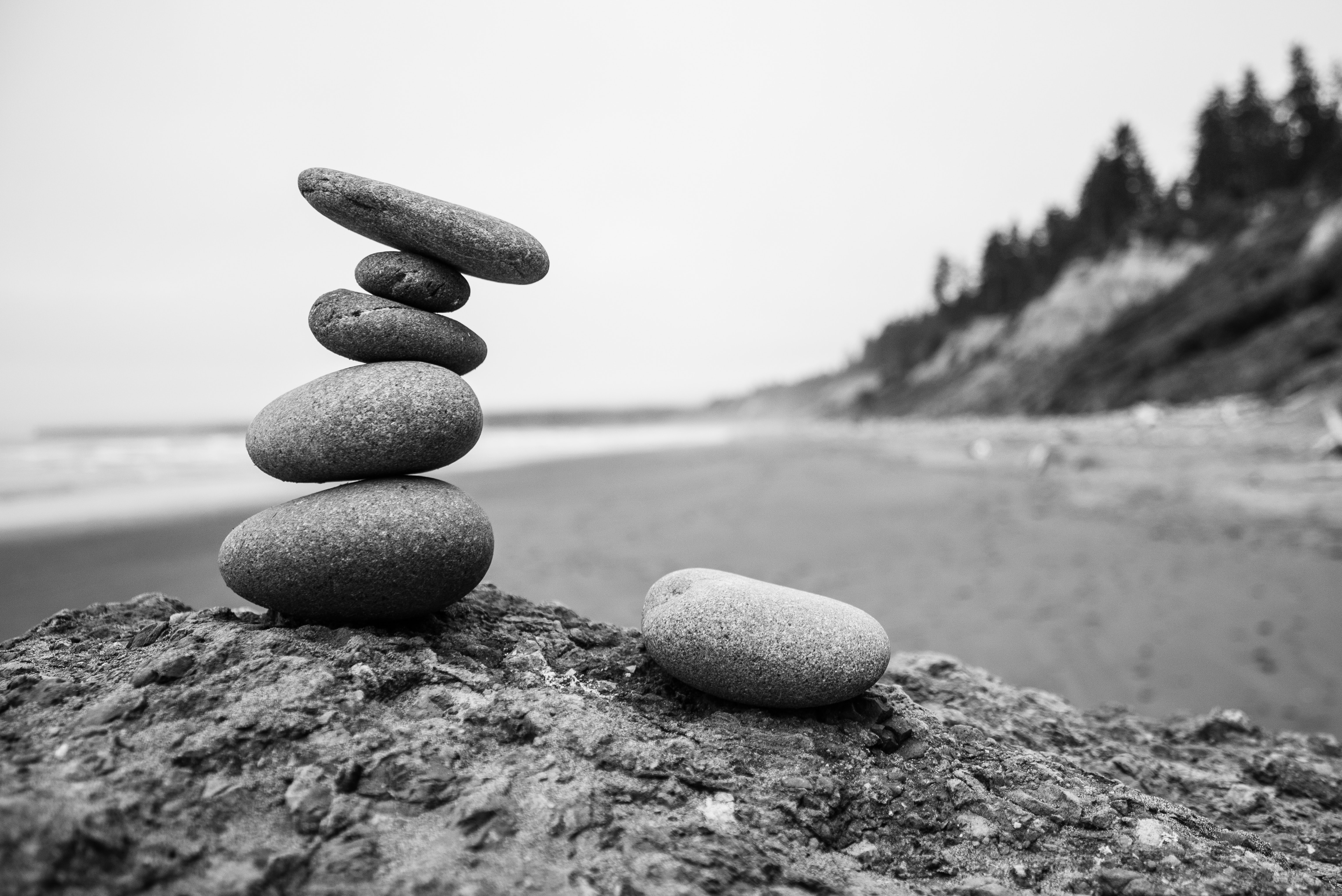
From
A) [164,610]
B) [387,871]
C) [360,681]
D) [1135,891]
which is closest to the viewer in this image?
[387,871]

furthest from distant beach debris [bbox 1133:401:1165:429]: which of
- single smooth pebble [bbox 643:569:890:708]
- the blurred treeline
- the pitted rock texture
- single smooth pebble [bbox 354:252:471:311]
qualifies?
single smooth pebble [bbox 354:252:471:311]

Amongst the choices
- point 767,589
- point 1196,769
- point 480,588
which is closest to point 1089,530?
point 1196,769

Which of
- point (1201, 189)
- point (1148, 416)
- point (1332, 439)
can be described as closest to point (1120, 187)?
point (1201, 189)

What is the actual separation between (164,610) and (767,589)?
366 cm

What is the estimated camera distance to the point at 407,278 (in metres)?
3.78

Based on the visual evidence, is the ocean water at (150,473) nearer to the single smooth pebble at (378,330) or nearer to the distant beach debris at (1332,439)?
the single smooth pebble at (378,330)

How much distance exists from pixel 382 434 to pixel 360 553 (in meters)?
0.64

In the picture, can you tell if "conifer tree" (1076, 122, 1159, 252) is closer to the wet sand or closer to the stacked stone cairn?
the wet sand

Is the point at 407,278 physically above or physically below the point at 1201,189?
below

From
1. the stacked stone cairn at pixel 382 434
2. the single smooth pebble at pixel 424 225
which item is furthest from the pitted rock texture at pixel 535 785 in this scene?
the single smooth pebble at pixel 424 225

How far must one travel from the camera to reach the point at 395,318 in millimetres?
3713

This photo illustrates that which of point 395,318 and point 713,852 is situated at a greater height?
point 395,318

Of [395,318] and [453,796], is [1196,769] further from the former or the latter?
[395,318]

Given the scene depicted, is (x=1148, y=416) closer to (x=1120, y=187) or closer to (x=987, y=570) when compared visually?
(x=987, y=570)
